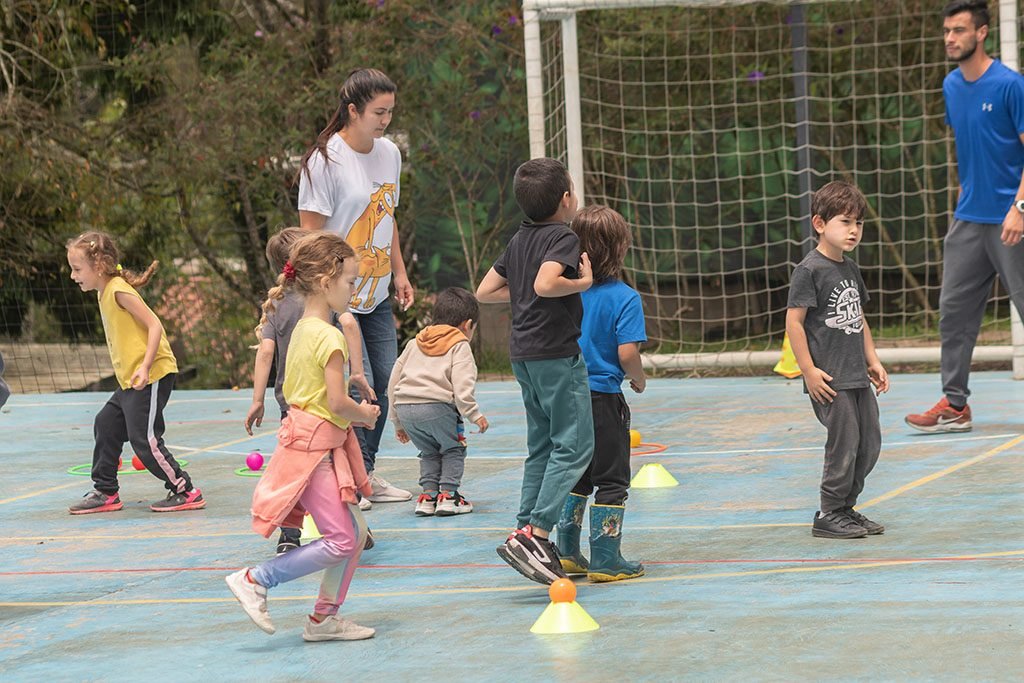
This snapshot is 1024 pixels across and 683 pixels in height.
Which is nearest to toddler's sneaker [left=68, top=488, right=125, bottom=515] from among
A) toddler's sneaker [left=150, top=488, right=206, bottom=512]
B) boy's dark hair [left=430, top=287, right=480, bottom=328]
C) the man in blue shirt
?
toddler's sneaker [left=150, top=488, right=206, bottom=512]

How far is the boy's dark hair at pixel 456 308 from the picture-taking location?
21.6ft

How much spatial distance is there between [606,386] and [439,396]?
61.8 inches

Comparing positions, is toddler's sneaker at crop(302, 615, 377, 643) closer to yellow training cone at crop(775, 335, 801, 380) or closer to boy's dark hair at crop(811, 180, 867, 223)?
boy's dark hair at crop(811, 180, 867, 223)

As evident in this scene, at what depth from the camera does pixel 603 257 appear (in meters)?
5.12

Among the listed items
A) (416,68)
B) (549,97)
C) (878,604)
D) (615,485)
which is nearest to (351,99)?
(615,485)

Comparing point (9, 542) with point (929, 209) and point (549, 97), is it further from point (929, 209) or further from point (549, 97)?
point (929, 209)

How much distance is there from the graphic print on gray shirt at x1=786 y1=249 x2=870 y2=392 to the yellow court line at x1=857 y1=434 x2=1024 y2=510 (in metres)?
0.79

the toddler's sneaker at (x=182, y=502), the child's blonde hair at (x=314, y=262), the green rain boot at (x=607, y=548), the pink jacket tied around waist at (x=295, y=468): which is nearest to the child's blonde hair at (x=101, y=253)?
the toddler's sneaker at (x=182, y=502)

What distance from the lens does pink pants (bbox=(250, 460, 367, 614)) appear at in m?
4.50

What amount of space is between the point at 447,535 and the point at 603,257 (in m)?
1.53

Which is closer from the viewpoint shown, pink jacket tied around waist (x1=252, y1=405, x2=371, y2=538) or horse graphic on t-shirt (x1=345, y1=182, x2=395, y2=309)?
pink jacket tied around waist (x1=252, y1=405, x2=371, y2=538)

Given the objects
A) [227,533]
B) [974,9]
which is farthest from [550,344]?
[974,9]

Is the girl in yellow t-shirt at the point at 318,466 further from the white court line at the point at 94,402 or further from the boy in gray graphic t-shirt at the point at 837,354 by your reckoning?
the white court line at the point at 94,402

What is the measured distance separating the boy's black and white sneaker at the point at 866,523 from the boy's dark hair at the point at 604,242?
137 cm
